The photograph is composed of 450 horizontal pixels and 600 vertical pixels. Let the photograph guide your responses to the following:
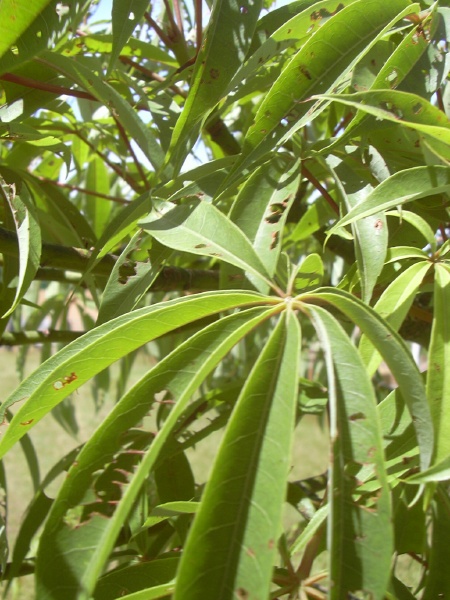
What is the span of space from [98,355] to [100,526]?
9cm

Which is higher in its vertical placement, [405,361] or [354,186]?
[354,186]

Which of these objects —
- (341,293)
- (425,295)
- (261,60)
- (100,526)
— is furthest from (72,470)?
(425,295)

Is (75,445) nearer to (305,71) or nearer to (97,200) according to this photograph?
(97,200)

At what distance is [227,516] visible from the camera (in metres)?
0.28

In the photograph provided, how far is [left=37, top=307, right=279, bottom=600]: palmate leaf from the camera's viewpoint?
0.98ft

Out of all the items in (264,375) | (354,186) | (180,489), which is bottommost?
(180,489)

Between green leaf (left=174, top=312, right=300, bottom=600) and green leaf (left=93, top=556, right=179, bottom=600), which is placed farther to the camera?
green leaf (left=93, top=556, right=179, bottom=600)

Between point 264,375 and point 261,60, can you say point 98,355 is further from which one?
point 261,60

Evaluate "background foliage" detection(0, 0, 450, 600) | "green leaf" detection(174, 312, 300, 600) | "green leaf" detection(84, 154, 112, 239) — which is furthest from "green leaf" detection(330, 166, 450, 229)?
"green leaf" detection(84, 154, 112, 239)

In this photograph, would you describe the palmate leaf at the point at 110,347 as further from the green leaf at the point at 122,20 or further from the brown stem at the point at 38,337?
the brown stem at the point at 38,337

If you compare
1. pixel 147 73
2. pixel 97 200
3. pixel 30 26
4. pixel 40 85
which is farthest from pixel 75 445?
pixel 30 26

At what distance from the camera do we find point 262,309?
37 centimetres

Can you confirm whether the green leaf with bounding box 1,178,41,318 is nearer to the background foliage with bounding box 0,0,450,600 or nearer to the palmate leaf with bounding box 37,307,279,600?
the background foliage with bounding box 0,0,450,600

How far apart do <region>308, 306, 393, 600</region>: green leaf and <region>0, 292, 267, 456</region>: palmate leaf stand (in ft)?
0.21
